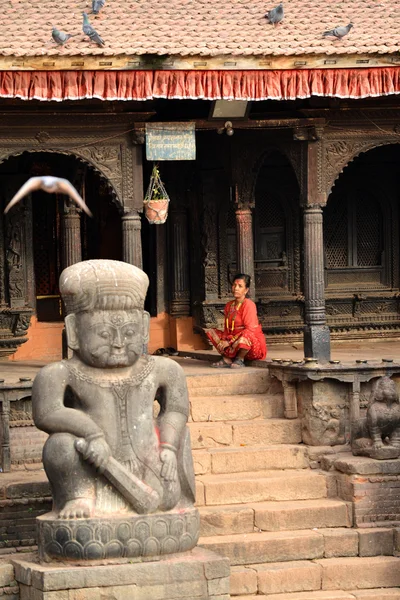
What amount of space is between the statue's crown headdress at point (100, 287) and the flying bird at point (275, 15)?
4794mm

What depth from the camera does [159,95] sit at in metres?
14.9

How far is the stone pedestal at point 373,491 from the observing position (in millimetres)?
13266

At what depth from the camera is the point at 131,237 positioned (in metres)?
15.7

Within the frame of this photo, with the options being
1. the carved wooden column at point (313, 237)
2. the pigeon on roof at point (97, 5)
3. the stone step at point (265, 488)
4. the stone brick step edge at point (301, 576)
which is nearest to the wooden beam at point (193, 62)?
the pigeon on roof at point (97, 5)

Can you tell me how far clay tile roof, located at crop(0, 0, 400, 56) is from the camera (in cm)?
1473

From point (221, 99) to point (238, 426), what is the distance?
313cm

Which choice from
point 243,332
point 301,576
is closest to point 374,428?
point 301,576

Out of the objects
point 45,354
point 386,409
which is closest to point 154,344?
point 45,354

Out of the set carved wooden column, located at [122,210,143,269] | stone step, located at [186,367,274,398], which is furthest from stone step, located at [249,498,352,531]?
carved wooden column, located at [122,210,143,269]

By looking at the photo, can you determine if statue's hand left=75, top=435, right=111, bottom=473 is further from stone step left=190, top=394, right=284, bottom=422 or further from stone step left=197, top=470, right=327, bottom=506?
stone step left=190, top=394, right=284, bottom=422

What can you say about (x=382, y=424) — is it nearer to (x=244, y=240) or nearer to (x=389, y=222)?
(x=244, y=240)

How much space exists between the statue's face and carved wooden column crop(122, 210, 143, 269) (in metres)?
4.33

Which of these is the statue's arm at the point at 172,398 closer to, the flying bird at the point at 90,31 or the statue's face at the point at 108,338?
the statue's face at the point at 108,338

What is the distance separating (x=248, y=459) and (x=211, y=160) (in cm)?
487
